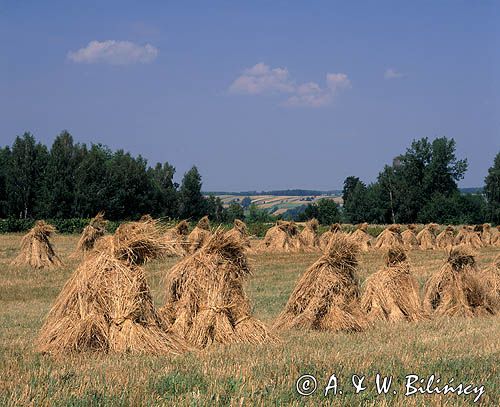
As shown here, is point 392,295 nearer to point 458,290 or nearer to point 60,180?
point 458,290

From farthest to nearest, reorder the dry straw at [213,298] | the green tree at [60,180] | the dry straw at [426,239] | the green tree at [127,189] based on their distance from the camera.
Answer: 1. the green tree at [127,189]
2. the green tree at [60,180]
3. the dry straw at [426,239]
4. the dry straw at [213,298]

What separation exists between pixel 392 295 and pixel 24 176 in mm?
72256

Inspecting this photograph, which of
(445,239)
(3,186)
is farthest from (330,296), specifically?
(3,186)

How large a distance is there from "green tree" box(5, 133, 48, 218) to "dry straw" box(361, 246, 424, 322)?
69.7m

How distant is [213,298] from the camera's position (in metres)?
12.3

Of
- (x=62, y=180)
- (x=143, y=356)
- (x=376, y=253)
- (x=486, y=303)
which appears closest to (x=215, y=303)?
(x=143, y=356)

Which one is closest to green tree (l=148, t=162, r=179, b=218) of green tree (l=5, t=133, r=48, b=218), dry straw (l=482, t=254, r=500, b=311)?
green tree (l=5, t=133, r=48, b=218)

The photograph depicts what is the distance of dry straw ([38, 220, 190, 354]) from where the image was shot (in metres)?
10.4

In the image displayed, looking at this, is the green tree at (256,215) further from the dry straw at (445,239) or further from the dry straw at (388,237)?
the dry straw at (388,237)

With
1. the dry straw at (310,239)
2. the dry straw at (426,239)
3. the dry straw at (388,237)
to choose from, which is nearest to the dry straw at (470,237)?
the dry straw at (426,239)

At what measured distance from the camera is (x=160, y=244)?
456 inches

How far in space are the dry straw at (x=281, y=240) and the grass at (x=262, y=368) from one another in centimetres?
3125

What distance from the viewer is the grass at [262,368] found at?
6996mm

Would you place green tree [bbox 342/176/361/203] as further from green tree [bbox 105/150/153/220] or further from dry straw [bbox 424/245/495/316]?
dry straw [bbox 424/245/495/316]
